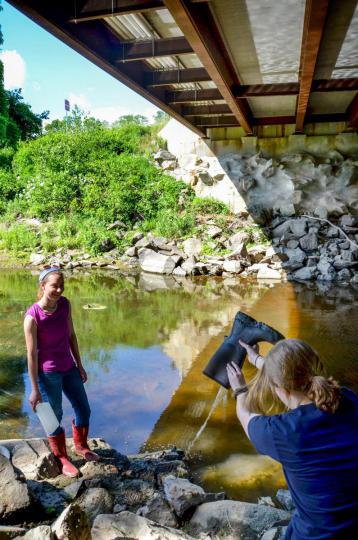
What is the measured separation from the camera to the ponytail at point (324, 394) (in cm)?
165

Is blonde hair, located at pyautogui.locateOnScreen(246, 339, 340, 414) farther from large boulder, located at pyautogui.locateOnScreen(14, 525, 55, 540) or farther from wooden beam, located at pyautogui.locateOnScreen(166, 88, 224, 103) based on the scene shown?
wooden beam, located at pyautogui.locateOnScreen(166, 88, 224, 103)

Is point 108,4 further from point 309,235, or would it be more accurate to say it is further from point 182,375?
point 309,235

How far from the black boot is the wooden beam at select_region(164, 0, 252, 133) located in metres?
3.39

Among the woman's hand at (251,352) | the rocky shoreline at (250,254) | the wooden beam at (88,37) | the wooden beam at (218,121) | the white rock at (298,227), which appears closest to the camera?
the woman's hand at (251,352)

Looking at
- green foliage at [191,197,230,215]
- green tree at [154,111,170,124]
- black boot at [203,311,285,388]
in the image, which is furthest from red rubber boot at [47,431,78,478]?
green tree at [154,111,170,124]

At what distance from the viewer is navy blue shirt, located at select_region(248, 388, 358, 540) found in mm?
1614

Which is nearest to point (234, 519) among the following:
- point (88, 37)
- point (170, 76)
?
point (88, 37)

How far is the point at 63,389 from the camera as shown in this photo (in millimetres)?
3512

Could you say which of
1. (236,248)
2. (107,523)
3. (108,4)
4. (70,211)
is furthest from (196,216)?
(107,523)

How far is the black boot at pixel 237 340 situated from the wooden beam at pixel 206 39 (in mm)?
3386

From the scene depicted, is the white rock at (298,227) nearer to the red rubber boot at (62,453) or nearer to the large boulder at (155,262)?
the large boulder at (155,262)

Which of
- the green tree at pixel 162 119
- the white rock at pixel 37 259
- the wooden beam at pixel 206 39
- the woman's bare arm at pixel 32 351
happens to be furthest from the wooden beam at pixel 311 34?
the green tree at pixel 162 119

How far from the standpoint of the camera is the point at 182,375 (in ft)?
18.8

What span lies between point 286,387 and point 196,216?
14496 millimetres
